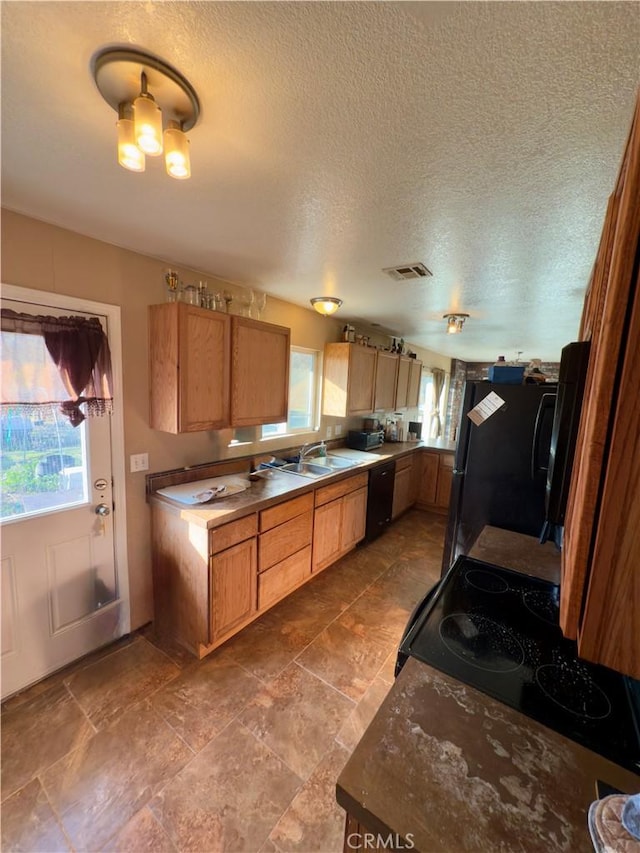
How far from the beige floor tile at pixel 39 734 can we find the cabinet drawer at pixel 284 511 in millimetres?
1256

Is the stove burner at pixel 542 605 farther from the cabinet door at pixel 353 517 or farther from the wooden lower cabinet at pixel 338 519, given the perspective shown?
the cabinet door at pixel 353 517

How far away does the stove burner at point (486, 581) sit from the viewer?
1.46 meters

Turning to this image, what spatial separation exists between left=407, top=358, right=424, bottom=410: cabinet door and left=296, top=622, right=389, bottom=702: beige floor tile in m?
3.27

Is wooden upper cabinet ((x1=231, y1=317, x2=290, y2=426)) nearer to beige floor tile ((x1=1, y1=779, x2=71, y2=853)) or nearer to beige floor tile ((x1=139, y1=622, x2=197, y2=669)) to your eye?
beige floor tile ((x1=139, y1=622, x2=197, y2=669))

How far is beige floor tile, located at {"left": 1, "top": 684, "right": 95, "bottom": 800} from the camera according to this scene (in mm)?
1445

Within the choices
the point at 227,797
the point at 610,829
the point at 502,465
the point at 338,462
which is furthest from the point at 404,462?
the point at 610,829

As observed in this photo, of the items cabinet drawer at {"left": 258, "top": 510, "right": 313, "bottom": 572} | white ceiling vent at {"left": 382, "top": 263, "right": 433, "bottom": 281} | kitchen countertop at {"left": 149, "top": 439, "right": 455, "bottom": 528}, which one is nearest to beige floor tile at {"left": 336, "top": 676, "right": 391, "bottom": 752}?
cabinet drawer at {"left": 258, "top": 510, "right": 313, "bottom": 572}

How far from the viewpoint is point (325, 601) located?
2641mm

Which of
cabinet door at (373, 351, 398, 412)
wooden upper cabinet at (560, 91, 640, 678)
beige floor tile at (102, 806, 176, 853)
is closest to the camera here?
wooden upper cabinet at (560, 91, 640, 678)

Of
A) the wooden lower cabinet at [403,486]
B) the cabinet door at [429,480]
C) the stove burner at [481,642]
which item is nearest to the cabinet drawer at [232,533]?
the stove burner at [481,642]

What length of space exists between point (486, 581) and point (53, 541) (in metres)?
2.20

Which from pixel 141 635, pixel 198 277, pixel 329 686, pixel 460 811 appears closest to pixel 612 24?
pixel 460 811

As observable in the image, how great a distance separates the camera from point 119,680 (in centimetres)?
188

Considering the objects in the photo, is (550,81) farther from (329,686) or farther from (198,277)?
(329,686)
